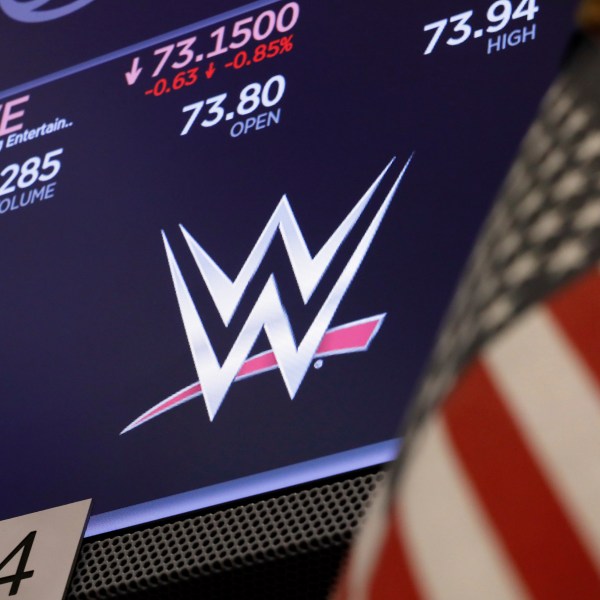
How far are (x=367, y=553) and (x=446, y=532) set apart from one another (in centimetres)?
6

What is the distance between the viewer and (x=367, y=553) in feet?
1.96

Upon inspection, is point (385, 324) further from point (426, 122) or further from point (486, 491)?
point (486, 491)

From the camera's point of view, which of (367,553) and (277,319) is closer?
(367,553)

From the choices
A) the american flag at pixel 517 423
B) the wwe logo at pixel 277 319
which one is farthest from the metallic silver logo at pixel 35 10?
the american flag at pixel 517 423

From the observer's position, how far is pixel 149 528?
1.68 metres

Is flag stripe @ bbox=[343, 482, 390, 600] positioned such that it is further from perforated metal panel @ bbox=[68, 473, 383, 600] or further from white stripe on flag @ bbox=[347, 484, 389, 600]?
perforated metal panel @ bbox=[68, 473, 383, 600]

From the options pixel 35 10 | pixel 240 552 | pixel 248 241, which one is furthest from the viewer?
pixel 35 10

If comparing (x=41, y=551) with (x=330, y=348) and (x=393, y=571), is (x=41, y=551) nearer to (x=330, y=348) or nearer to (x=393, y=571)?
(x=330, y=348)

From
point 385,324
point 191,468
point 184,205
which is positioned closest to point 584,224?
point 385,324

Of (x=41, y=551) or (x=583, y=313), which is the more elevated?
(x=41, y=551)

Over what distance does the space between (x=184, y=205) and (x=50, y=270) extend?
0.26 metres

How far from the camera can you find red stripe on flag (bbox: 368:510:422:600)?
0.55 meters

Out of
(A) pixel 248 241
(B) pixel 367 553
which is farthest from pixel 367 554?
(A) pixel 248 241

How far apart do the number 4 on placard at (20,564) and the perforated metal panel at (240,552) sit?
0.23 feet
